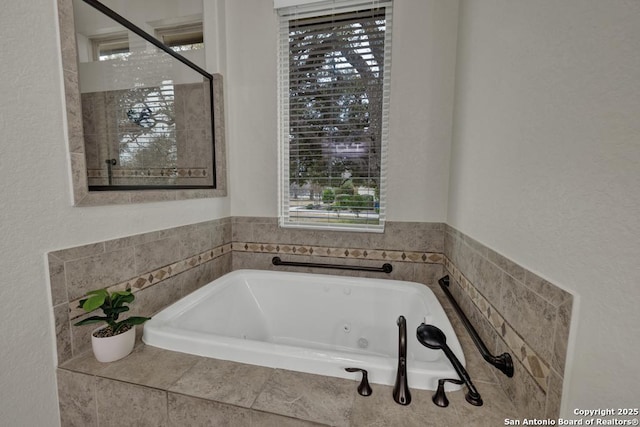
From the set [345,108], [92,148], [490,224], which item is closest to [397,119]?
[345,108]

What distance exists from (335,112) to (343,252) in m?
0.99

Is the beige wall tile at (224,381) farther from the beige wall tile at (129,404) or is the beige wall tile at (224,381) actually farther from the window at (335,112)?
the window at (335,112)

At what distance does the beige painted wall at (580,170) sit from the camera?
0.49 meters

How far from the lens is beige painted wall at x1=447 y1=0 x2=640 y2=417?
490 mm

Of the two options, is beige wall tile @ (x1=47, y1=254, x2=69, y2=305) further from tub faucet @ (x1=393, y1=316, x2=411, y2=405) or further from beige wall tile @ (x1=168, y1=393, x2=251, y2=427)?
tub faucet @ (x1=393, y1=316, x2=411, y2=405)

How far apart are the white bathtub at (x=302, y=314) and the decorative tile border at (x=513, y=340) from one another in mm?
166

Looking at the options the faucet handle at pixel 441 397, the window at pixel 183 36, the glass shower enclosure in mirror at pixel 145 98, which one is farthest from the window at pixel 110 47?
the faucet handle at pixel 441 397

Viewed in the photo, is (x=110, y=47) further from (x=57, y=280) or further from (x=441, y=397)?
(x=441, y=397)

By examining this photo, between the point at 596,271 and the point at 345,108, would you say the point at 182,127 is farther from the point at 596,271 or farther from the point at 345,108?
the point at 596,271

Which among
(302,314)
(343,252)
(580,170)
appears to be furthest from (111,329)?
(580,170)

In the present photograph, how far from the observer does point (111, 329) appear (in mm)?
1025

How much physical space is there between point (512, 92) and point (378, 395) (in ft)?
3.67

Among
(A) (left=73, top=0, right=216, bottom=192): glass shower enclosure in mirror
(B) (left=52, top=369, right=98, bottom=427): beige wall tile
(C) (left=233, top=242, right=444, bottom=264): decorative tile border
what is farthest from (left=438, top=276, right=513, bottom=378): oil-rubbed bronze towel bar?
(A) (left=73, top=0, right=216, bottom=192): glass shower enclosure in mirror

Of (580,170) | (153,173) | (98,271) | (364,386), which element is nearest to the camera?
(580,170)
